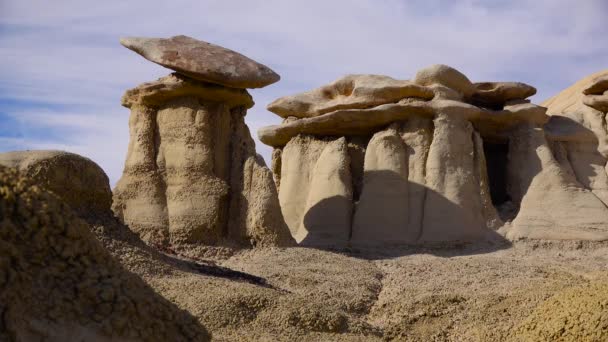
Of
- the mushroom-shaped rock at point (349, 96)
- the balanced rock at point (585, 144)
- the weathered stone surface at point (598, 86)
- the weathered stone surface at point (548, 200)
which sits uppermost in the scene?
the weathered stone surface at point (598, 86)

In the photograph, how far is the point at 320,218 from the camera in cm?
1664

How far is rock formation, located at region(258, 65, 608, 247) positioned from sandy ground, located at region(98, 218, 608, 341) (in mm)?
704

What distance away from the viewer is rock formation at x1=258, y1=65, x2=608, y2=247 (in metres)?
16.3

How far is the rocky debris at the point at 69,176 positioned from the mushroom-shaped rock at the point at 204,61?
398cm

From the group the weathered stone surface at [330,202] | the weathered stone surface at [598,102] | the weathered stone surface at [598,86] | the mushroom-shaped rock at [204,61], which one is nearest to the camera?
the mushroom-shaped rock at [204,61]

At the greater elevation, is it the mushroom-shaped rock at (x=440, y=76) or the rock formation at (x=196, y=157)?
the mushroom-shaped rock at (x=440, y=76)

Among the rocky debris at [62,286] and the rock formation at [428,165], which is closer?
the rocky debris at [62,286]

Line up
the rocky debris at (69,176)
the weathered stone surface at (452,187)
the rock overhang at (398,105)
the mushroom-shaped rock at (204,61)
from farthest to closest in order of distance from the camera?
the rock overhang at (398,105)
the weathered stone surface at (452,187)
the mushroom-shaped rock at (204,61)
the rocky debris at (69,176)

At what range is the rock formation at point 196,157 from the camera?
45.5ft

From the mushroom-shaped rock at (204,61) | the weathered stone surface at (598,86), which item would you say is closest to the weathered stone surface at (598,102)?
the weathered stone surface at (598,86)

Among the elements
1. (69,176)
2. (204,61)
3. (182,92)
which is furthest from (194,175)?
(69,176)

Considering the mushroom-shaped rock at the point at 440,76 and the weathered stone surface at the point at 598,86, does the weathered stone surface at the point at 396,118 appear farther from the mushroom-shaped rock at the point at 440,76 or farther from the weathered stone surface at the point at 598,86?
the weathered stone surface at the point at 598,86

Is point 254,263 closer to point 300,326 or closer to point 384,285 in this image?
point 384,285

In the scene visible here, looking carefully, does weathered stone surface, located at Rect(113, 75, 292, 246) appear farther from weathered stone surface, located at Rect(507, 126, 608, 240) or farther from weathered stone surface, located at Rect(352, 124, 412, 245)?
weathered stone surface, located at Rect(507, 126, 608, 240)
